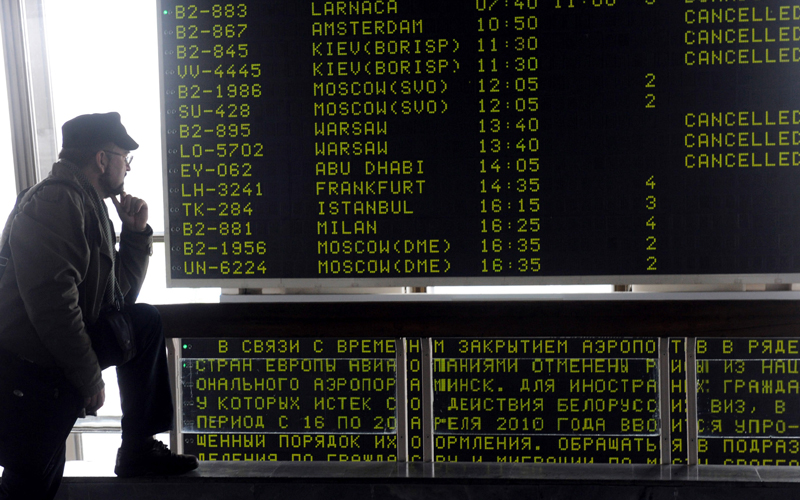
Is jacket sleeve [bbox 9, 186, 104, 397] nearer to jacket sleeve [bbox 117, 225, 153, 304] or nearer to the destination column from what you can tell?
jacket sleeve [bbox 117, 225, 153, 304]

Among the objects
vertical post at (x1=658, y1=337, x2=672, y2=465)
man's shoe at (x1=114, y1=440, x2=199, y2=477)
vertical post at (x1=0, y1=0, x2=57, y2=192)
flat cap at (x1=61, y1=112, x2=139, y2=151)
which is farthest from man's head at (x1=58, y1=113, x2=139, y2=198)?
vertical post at (x1=658, y1=337, x2=672, y2=465)

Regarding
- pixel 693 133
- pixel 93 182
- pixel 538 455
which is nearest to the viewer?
pixel 93 182

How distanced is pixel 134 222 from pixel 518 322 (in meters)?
1.68

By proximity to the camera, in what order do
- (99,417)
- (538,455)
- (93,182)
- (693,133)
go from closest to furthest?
(93,182) → (693,133) → (538,455) → (99,417)

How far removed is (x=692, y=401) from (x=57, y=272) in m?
2.54

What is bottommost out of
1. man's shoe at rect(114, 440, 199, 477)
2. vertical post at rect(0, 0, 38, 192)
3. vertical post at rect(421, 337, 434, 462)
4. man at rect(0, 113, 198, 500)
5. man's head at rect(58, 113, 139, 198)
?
man's shoe at rect(114, 440, 199, 477)

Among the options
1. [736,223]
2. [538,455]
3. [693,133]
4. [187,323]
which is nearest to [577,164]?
[693,133]

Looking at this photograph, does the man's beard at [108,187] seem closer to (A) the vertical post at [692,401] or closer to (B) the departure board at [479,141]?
(B) the departure board at [479,141]

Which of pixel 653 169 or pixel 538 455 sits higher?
pixel 653 169

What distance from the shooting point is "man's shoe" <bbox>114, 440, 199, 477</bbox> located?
2598mm

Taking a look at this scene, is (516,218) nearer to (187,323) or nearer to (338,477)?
(338,477)

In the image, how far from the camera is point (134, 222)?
2.60m

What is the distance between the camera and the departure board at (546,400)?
2.76m

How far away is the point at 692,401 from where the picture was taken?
2.73m
